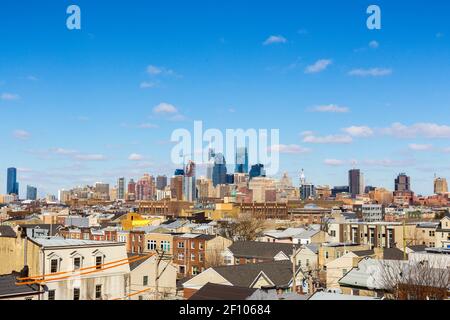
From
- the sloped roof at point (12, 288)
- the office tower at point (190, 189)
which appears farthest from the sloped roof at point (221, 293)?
the office tower at point (190, 189)

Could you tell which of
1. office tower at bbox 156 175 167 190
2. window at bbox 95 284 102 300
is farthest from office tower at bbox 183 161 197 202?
window at bbox 95 284 102 300

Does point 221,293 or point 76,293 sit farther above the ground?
point 221,293

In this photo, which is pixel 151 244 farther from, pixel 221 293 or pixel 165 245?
pixel 221 293

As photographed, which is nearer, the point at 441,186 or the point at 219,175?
the point at 219,175

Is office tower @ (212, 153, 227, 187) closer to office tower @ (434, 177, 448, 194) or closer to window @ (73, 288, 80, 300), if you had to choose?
office tower @ (434, 177, 448, 194)

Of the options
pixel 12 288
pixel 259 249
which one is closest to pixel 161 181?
pixel 259 249
